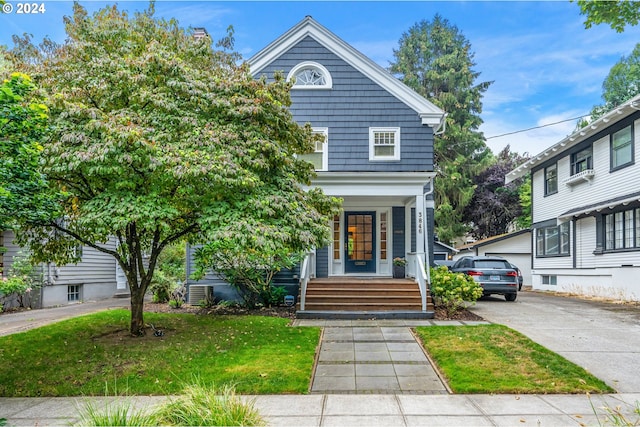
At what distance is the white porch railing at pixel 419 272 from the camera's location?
1051cm

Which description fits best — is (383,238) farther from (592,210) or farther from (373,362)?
(592,210)

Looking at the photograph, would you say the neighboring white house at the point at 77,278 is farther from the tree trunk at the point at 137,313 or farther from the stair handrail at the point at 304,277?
the stair handrail at the point at 304,277

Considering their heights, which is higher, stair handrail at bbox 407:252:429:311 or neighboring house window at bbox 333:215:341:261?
neighboring house window at bbox 333:215:341:261

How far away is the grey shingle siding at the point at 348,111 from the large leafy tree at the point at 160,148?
486 cm

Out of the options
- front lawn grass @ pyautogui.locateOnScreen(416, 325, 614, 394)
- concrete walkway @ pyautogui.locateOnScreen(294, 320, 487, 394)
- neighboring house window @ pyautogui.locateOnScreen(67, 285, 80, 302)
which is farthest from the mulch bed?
neighboring house window @ pyautogui.locateOnScreen(67, 285, 80, 302)

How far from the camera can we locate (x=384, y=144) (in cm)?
1334

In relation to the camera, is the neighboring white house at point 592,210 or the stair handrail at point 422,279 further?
the neighboring white house at point 592,210

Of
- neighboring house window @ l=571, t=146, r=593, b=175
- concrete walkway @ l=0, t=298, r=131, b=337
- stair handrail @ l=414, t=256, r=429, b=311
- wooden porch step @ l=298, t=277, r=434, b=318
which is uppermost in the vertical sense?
neighboring house window @ l=571, t=146, r=593, b=175

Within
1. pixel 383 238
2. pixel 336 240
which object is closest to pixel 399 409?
pixel 336 240

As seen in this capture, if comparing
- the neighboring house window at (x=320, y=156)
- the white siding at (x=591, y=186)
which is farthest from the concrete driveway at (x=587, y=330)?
the neighboring house window at (x=320, y=156)

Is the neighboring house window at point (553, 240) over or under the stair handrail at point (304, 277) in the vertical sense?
over

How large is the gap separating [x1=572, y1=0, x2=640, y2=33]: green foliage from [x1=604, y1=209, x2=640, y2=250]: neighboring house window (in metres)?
6.56

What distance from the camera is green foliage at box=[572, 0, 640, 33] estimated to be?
30.9 ft

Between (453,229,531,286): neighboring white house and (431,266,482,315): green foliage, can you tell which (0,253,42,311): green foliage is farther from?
(453,229,531,286): neighboring white house
